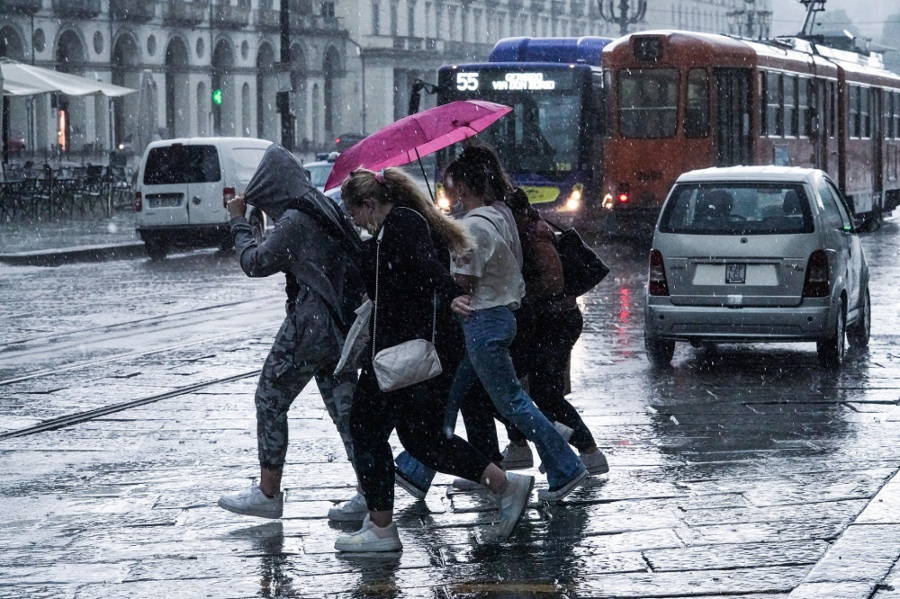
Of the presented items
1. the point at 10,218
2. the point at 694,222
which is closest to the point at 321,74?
the point at 10,218

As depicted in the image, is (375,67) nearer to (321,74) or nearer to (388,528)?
(321,74)

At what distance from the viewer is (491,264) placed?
21.9 feet

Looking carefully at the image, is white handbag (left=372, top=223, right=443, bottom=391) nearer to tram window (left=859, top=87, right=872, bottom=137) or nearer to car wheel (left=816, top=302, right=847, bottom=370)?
car wheel (left=816, top=302, right=847, bottom=370)

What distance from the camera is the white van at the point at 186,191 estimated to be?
2416 cm

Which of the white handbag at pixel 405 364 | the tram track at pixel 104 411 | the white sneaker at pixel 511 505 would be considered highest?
the white handbag at pixel 405 364

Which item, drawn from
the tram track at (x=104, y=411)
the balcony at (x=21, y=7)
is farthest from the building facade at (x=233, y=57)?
the tram track at (x=104, y=411)

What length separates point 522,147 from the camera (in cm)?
2362

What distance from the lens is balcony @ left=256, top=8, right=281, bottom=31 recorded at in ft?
236

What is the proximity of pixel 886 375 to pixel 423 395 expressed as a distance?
570 cm

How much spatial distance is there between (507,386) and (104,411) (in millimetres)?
3822

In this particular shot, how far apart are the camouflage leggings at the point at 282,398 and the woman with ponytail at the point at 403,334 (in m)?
0.53

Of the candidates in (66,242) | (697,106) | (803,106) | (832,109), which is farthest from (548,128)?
(66,242)

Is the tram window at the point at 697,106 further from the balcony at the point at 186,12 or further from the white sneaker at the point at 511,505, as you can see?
the balcony at the point at 186,12

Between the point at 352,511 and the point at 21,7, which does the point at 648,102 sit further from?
the point at 21,7
